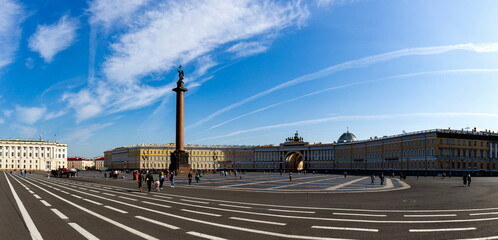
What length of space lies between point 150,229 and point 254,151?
156 meters

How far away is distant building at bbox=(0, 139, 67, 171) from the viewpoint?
568 ft

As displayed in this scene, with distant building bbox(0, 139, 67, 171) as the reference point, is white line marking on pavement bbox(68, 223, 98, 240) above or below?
above

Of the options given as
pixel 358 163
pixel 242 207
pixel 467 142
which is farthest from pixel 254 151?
pixel 242 207

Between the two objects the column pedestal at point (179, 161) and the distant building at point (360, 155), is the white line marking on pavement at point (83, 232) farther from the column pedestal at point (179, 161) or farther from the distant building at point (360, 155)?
the distant building at point (360, 155)

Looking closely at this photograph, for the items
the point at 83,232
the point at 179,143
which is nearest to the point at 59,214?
the point at 83,232

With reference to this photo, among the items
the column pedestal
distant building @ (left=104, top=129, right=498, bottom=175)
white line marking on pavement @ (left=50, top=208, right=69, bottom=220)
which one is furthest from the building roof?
white line marking on pavement @ (left=50, top=208, right=69, bottom=220)

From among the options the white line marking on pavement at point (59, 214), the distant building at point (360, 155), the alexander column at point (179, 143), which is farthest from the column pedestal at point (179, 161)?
the white line marking on pavement at point (59, 214)

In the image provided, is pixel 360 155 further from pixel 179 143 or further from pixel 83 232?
pixel 83 232

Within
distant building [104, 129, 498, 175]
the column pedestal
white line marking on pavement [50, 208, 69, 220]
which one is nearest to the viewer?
white line marking on pavement [50, 208, 69, 220]

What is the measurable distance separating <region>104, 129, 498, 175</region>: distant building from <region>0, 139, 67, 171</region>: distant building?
86.8 feet

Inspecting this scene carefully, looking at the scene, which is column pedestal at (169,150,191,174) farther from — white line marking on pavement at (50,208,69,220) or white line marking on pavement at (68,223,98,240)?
white line marking on pavement at (68,223,98,240)

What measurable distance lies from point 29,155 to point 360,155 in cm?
15612

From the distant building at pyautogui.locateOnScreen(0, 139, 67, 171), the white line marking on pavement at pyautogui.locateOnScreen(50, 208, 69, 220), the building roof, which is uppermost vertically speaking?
the building roof

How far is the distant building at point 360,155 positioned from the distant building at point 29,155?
86.8 feet
